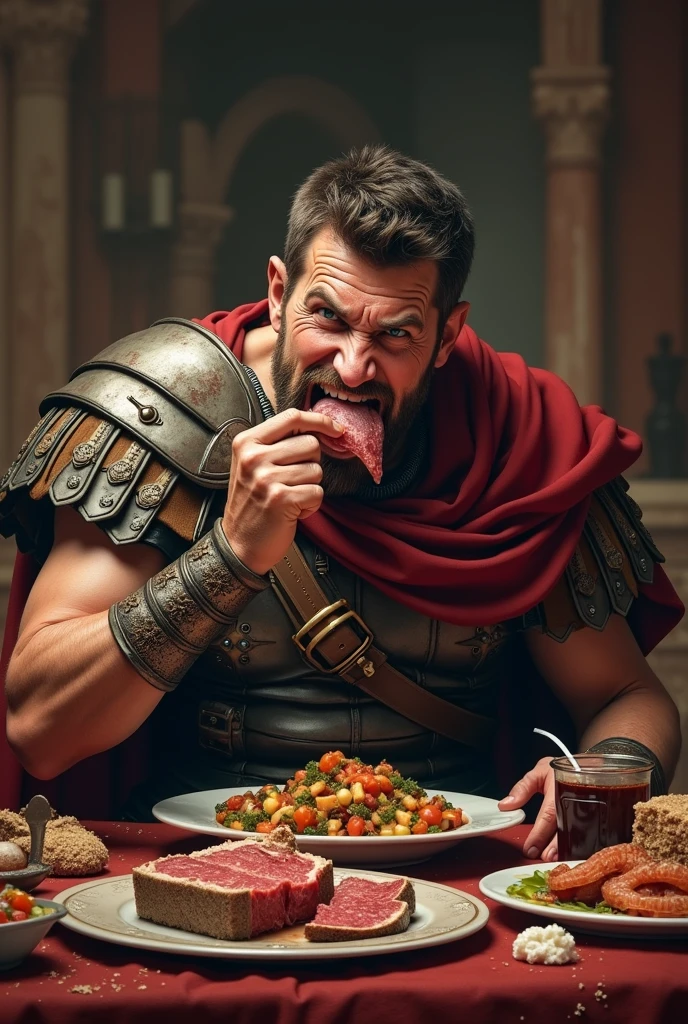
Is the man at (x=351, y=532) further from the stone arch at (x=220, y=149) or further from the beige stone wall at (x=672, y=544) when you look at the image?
the stone arch at (x=220, y=149)

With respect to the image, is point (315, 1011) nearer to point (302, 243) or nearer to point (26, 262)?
point (302, 243)

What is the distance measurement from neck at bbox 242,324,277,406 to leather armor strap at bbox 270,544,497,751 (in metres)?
0.36

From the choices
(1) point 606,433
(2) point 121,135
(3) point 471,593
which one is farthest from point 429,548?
(2) point 121,135

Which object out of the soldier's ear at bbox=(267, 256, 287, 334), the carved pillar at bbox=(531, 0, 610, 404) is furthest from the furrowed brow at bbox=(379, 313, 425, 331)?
the carved pillar at bbox=(531, 0, 610, 404)

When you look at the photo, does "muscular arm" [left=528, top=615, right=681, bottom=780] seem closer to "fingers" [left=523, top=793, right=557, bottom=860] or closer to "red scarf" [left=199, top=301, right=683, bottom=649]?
"red scarf" [left=199, top=301, right=683, bottom=649]

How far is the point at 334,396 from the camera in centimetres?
247

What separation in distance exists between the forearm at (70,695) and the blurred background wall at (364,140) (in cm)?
364

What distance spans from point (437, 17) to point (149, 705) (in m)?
4.51

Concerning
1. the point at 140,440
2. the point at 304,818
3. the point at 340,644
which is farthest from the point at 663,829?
the point at 140,440

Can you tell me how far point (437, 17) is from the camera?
6.12m

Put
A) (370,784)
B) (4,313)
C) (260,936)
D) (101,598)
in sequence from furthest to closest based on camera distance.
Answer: (4,313), (101,598), (370,784), (260,936)

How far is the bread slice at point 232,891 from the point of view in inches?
60.2

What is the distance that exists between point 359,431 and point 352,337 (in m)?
0.16

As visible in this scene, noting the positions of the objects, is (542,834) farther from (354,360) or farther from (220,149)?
(220,149)
